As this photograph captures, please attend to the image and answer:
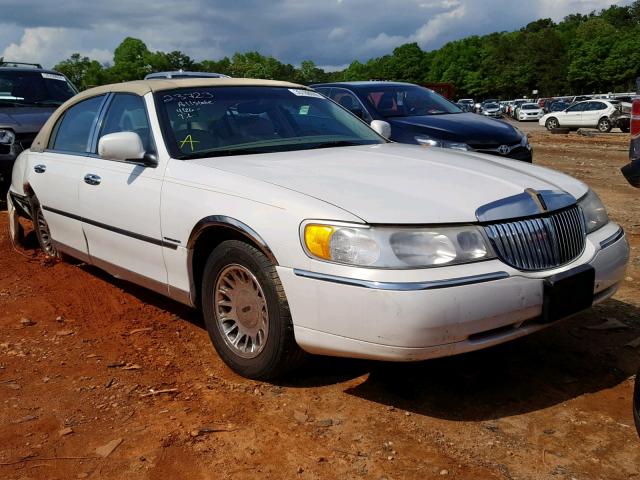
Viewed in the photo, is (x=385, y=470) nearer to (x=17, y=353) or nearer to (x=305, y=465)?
(x=305, y=465)

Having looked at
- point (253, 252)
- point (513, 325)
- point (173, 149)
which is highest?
point (173, 149)

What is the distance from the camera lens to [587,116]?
30438 mm

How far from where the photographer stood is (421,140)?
27.6 feet

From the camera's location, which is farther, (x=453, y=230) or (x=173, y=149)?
(x=173, y=149)

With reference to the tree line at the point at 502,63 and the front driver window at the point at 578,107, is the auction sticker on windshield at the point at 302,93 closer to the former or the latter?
the front driver window at the point at 578,107

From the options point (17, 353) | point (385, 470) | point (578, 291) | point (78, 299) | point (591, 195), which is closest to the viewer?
point (385, 470)

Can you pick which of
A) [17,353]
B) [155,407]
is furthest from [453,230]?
[17,353]

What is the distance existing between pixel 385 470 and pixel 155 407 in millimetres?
1241

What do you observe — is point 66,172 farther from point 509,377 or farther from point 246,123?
point 509,377

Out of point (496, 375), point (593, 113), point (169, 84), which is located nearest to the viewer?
point (496, 375)

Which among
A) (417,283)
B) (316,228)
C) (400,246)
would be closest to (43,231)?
(316,228)

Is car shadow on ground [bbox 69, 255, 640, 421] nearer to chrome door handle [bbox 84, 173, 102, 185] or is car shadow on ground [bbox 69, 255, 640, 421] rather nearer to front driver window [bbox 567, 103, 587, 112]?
chrome door handle [bbox 84, 173, 102, 185]

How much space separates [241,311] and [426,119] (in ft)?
19.5

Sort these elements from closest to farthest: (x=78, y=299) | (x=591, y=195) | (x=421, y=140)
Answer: (x=591, y=195)
(x=78, y=299)
(x=421, y=140)
